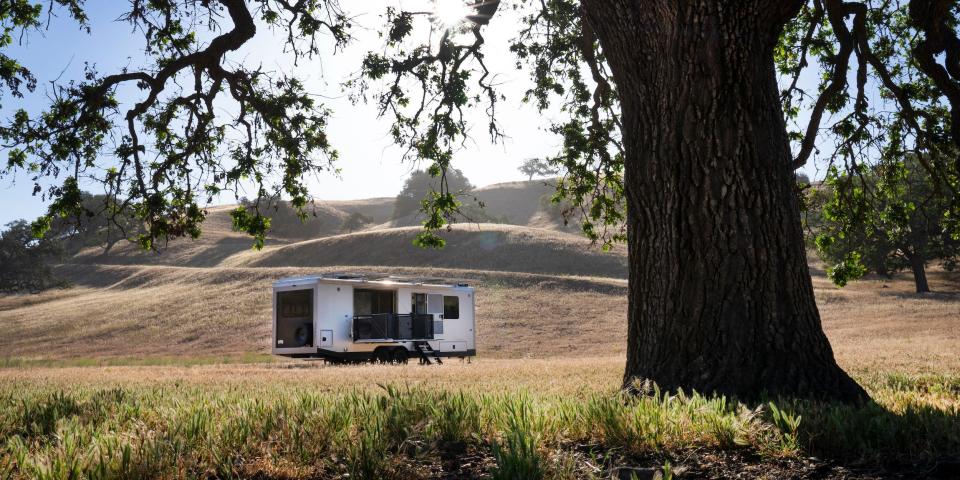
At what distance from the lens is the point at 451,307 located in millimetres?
25234

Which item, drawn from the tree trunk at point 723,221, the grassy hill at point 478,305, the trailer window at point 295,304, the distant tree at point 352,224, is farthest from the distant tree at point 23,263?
the tree trunk at point 723,221

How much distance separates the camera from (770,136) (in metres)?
6.12

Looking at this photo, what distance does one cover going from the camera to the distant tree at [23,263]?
6519 centimetres

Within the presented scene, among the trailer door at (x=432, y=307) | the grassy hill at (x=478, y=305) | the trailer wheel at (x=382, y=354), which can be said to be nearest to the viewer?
the trailer wheel at (x=382, y=354)

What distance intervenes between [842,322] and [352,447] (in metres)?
37.4

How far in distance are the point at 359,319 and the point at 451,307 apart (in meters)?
4.16

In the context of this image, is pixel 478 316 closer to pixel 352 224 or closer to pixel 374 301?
pixel 374 301

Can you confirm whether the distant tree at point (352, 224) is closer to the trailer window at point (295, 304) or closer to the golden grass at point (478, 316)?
the golden grass at point (478, 316)

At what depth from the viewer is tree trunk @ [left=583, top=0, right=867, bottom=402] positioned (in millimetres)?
5852

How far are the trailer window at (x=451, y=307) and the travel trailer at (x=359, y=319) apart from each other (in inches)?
8.6

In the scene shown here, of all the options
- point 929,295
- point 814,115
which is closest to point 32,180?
point 814,115

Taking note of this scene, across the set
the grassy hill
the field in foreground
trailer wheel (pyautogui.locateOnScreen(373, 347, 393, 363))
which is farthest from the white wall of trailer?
the field in foreground

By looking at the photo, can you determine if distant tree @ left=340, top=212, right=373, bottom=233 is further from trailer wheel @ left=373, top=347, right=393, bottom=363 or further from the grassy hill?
trailer wheel @ left=373, top=347, right=393, bottom=363

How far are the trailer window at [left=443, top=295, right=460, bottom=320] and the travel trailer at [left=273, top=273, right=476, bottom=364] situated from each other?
0.72 feet
